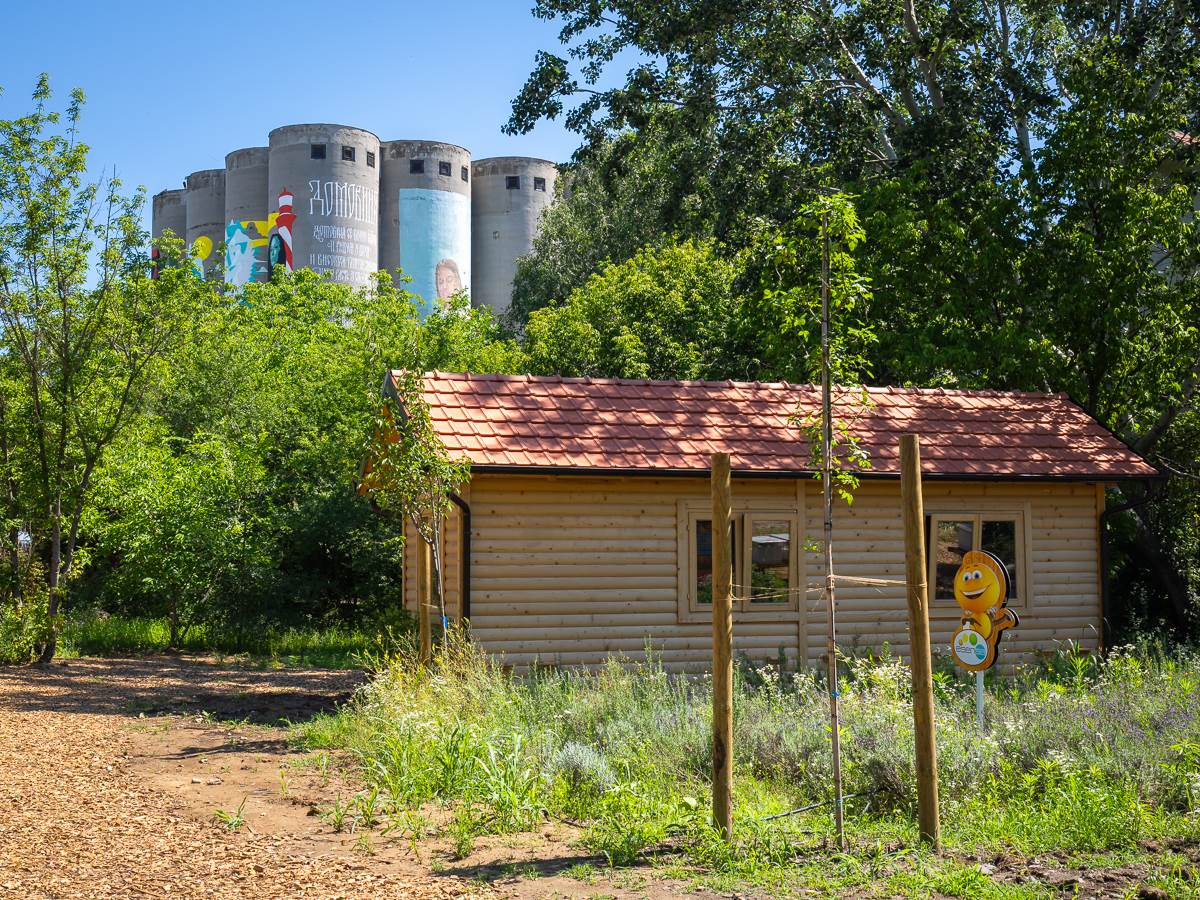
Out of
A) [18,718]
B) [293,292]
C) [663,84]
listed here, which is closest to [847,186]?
[663,84]

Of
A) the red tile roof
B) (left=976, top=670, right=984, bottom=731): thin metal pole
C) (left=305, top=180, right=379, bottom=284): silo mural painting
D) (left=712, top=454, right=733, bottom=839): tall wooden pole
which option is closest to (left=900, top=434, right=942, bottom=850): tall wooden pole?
(left=712, top=454, right=733, bottom=839): tall wooden pole

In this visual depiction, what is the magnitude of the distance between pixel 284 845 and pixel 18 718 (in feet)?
21.9

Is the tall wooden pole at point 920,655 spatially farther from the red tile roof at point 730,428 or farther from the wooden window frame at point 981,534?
the wooden window frame at point 981,534

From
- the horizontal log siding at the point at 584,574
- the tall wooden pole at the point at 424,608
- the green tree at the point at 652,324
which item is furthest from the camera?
the green tree at the point at 652,324

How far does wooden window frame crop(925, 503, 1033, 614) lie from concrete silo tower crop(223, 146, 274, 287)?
55.6m

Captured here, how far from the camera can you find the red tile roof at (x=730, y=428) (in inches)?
522

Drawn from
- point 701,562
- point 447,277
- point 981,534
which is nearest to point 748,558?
point 701,562

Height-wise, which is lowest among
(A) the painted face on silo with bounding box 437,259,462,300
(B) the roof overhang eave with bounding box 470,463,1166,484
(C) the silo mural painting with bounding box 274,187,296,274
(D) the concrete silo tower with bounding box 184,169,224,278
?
(B) the roof overhang eave with bounding box 470,463,1166,484

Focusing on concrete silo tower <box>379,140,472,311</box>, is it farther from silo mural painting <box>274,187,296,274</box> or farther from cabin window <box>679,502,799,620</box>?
cabin window <box>679,502,799,620</box>

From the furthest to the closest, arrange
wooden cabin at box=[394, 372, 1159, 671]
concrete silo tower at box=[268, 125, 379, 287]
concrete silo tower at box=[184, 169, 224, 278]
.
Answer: concrete silo tower at box=[184, 169, 224, 278], concrete silo tower at box=[268, 125, 379, 287], wooden cabin at box=[394, 372, 1159, 671]

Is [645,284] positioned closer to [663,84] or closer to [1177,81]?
[663,84]

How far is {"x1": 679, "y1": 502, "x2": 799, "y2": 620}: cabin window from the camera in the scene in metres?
13.7

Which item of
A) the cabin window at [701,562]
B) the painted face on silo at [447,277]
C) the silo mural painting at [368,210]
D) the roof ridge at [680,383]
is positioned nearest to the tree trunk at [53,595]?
the roof ridge at [680,383]

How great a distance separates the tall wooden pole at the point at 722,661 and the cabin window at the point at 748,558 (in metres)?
6.39
